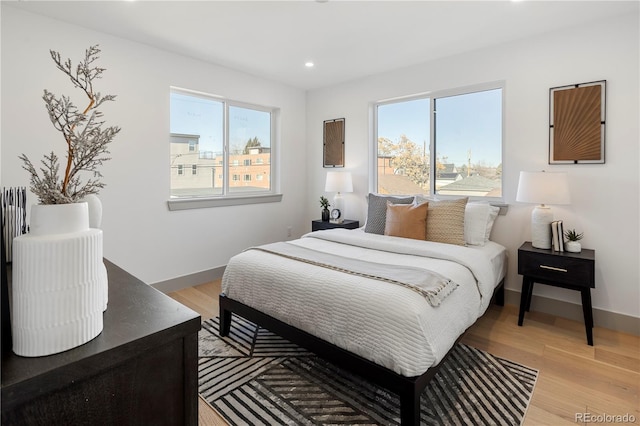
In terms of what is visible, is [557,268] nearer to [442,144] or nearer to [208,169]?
[442,144]

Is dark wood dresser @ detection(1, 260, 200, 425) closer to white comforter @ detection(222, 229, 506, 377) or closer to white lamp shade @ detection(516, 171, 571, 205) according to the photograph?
white comforter @ detection(222, 229, 506, 377)

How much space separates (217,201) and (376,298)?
2.79 metres

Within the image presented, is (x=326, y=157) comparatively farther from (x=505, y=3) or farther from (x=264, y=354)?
(x=264, y=354)

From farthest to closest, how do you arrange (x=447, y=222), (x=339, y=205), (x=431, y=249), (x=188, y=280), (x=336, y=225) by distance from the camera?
1. (x=339, y=205)
2. (x=336, y=225)
3. (x=188, y=280)
4. (x=447, y=222)
5. (x=431, y=249)

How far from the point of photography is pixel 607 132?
107 inches

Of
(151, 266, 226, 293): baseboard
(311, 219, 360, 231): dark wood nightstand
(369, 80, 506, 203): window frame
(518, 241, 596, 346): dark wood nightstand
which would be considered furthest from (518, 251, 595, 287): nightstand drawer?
(151, 266, 226, 293): baseboard

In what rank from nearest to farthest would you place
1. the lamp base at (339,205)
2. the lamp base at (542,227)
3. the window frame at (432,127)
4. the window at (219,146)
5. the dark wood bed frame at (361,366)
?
the dark wood bed frame at (361,366) < the lamp base at (542,227) < the window frame at (432,127) < the window at (219,146) < the lamp base at (339,205)

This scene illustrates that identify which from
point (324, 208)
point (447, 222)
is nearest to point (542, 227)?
point (447, 222)

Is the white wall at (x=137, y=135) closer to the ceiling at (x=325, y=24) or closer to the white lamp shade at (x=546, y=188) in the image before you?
the ceiling at (x=325, y=24)

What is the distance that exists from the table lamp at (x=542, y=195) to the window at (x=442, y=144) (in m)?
0.54

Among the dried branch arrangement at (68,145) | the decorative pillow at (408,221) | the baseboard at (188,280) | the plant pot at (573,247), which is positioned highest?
the dried branch arrangement at (68,145)

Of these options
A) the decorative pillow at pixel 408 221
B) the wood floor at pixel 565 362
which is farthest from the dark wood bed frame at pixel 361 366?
the decorative pillow at pixel 408 221

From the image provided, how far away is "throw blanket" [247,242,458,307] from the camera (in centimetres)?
180

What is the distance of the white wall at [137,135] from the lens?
103 inches
